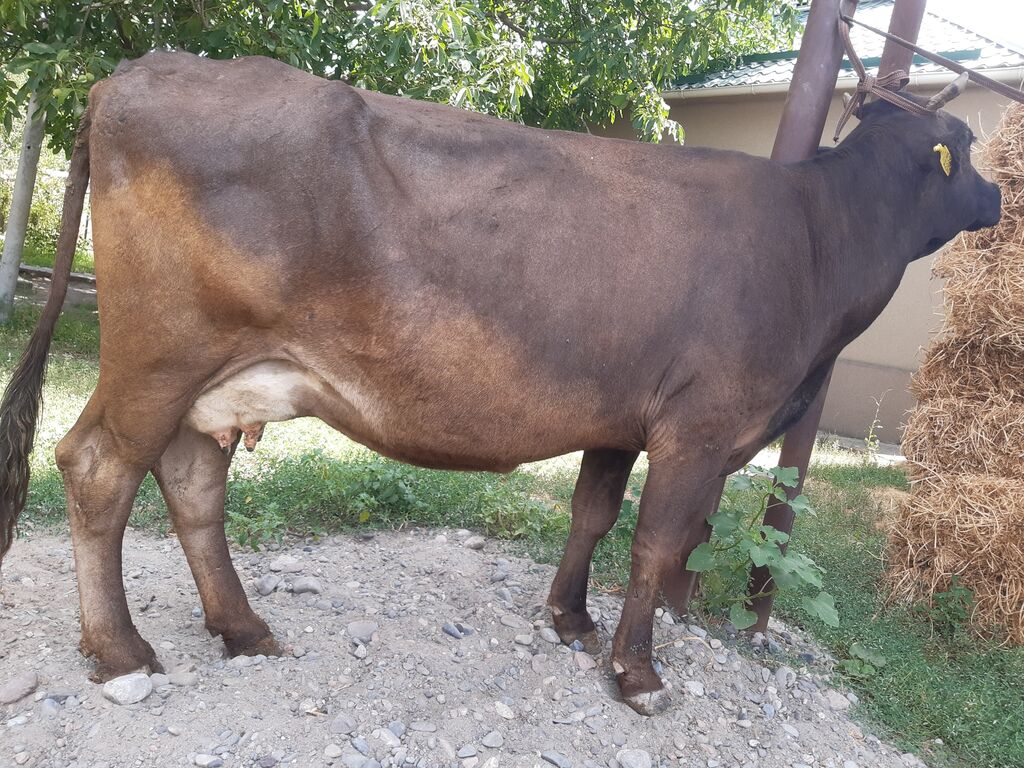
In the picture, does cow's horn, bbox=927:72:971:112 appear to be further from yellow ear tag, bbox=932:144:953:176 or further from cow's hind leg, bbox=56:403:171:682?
cow's hind leg, bbox=56:403:171:682

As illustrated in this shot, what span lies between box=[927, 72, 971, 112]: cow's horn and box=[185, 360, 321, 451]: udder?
2.96 m

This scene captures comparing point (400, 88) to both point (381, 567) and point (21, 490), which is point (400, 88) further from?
point (21, 490)

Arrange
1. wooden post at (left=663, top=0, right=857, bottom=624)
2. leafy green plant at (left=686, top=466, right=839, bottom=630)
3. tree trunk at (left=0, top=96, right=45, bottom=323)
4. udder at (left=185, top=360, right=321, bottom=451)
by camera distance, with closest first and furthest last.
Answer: udder at (left=185, top=360, right=321, bottom=451), leafy green plant at (left=686, top=466, right=839, bottom=630), wooden post at (left=663, top=0, right=857, bottom=624), tree trunk at (left=0, top=96, right=45, bottom=323)

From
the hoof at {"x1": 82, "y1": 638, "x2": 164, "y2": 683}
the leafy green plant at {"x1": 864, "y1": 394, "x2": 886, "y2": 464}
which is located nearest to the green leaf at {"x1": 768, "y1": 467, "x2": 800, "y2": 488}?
the hoof at {"x1": 82, "y1": 638, "x2": 164, "y2": 683}

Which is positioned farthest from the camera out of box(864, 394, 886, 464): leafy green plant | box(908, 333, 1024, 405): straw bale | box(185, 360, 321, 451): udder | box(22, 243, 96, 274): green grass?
box(22, 243, 96, 274): green grass

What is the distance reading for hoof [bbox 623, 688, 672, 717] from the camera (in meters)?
3.73

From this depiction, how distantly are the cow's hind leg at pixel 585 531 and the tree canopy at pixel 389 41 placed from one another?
3227 mm

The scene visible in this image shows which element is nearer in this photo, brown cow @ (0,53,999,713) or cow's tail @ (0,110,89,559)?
brown cow @ (0,53,999,713)

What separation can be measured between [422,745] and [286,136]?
2235 millimetres

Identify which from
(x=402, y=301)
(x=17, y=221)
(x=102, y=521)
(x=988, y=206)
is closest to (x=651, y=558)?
(x=402, y=301)

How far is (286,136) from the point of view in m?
3.14

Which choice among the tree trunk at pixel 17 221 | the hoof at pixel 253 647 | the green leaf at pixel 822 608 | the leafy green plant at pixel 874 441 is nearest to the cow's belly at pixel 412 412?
the hoof at pixel 253 647

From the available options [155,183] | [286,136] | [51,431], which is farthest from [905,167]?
[51,431]

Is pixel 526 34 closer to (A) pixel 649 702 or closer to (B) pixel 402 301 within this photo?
(B) pixel 402 301
